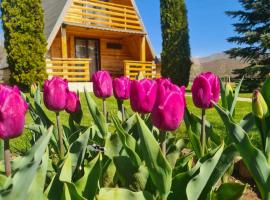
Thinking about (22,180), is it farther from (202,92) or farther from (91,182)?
(202,92)

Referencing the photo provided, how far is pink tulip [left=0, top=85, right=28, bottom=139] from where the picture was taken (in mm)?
1086

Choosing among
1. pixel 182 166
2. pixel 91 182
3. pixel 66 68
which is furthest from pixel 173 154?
pixel 66 68

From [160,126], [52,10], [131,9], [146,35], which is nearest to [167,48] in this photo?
[146,35]

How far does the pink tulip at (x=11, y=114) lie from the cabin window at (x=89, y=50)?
16.3 metres

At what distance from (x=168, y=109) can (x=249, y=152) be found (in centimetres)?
28

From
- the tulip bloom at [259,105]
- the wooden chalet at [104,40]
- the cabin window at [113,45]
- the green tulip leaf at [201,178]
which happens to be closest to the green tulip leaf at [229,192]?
the green tulip leaf at [201,178]

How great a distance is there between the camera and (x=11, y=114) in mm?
1097

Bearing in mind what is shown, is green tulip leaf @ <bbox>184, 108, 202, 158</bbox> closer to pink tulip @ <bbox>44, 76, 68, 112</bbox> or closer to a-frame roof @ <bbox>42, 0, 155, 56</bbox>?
pink tulip @ <bbox>44, 76, 68, 112</bbox>

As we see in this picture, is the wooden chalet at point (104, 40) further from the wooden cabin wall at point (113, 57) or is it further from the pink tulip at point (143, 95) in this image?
the pink tulip at point (143, 95)

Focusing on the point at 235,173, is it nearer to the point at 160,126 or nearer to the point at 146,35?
the point at 160,126

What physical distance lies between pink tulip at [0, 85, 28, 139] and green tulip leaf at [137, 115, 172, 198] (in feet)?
1.19

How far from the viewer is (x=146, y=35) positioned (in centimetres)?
1714

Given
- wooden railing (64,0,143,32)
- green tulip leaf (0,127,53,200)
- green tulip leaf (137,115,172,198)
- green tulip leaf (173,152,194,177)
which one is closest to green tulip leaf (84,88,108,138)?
green tulip leaf (173,152,194,177)

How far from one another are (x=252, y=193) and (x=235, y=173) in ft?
1.37
